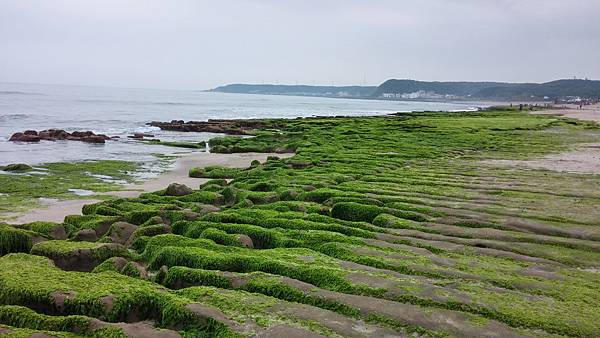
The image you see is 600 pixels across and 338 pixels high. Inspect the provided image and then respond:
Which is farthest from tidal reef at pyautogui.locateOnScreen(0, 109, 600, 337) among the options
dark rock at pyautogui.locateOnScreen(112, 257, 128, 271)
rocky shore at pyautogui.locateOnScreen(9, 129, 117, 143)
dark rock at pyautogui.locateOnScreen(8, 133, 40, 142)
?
dark rock at pyautogui.locateOnScreen(8, 133, 40, 142)

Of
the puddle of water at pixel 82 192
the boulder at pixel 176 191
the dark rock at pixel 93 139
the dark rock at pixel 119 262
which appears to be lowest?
the puddle of water at pixel 82 192

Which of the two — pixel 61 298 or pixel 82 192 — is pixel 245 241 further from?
pixel 82 192

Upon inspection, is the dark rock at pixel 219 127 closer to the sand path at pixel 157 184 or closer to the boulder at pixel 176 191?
the sand path at pixel 157 184

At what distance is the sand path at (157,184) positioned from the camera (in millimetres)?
12229

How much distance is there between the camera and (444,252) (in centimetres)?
745

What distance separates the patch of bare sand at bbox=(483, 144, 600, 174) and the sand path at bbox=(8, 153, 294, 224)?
1137 cm

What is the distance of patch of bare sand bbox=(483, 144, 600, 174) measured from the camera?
16719 mm

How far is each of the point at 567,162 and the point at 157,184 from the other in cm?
1490

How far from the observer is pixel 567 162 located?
18.6 metres

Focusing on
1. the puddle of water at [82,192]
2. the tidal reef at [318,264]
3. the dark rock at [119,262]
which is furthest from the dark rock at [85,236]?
the puddle of water at [82,192]

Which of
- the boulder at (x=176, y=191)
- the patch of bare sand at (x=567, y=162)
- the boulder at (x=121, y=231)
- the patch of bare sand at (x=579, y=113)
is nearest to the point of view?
the boulder at (x=121, y=231)

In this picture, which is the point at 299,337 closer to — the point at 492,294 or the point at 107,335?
the point at 107,335

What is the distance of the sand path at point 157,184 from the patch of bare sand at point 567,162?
11371 mm

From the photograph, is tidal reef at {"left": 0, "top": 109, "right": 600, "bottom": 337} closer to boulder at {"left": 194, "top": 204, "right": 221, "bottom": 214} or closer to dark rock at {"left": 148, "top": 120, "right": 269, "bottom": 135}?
boulder at {"left": 194, "top": 204, "right": 221, "bottom": 214}
